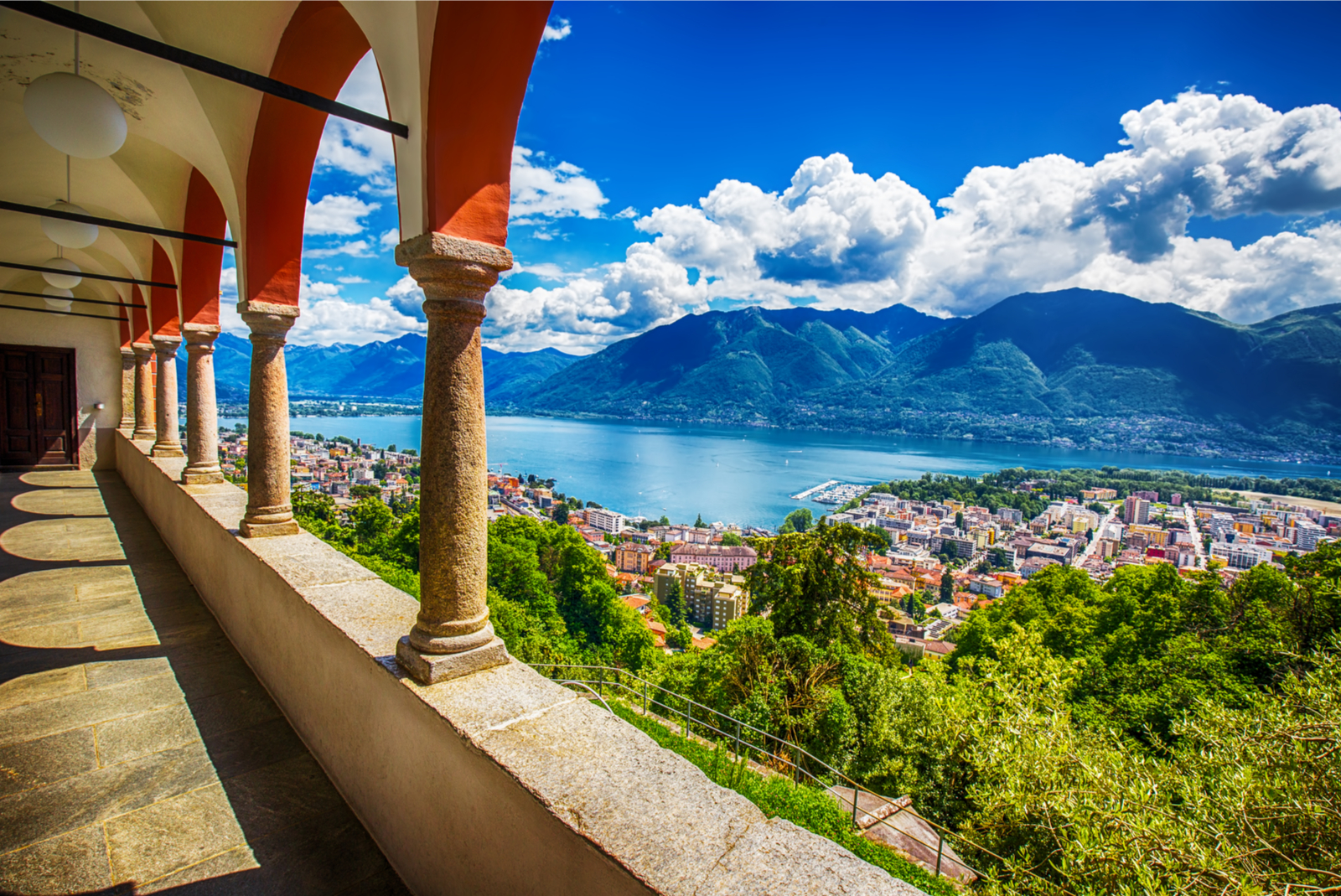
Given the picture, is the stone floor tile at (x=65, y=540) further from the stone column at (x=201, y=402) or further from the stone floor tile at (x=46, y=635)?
the stone floor tile at (x=46, y=635)

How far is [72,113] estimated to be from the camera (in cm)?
235

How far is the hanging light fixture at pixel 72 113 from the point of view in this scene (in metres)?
2.30

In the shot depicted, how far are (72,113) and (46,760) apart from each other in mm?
2563

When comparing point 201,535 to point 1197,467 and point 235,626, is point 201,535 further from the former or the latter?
point 1197,467

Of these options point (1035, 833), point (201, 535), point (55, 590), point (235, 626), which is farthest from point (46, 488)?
point (1035, 833)

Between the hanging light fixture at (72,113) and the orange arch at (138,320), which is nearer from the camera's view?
the hanging light fixture at (72,113)

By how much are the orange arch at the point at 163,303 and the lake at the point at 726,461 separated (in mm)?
39487

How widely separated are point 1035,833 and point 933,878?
4.01ft

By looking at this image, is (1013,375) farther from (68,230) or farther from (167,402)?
(68,230)

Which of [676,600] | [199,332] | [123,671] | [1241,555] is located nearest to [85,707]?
[123,671]

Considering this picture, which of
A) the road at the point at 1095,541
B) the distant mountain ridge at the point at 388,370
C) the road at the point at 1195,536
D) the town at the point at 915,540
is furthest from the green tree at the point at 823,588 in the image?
the distant mountain ridge at the point at 388,370

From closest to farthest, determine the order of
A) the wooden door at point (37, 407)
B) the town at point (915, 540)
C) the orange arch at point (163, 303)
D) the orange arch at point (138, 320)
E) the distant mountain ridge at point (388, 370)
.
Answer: the orange arch at point (163, 303)
the orange arch at point (138, 320)
the wooden door at point (37, 407)
the town at point (915, 540)
the distant mountain ridge at point (388, 370)

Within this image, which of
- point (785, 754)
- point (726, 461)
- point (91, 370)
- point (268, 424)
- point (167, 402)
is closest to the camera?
point (268, 424)

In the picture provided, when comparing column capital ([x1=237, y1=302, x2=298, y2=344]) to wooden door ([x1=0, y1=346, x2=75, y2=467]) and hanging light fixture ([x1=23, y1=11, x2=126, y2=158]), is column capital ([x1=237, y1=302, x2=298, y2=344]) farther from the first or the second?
wooden door ([x1=0, y1=346, x2=75, y2=467])
